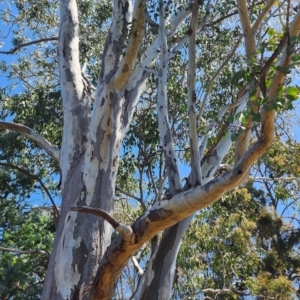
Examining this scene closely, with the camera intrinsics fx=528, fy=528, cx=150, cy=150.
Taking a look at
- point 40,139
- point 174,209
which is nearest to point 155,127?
point 40,139

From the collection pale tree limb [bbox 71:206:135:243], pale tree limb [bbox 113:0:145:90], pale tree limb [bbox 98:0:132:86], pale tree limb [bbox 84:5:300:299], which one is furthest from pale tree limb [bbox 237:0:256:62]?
pale tree limb [bbox 98:0:132:86]

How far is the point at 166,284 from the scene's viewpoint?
383 cm

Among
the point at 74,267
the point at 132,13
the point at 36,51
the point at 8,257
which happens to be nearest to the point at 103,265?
the point at 74,267

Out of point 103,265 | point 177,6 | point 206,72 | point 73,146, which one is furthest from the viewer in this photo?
point 206,72

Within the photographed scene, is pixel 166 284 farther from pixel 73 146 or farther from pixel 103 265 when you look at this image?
pixel 73 146

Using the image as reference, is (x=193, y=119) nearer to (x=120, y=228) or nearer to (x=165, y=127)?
(x=165, y=127)

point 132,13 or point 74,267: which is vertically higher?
point 132,13

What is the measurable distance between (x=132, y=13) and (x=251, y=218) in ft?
20.9

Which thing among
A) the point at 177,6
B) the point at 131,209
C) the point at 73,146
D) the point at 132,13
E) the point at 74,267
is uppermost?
the point at 131,209

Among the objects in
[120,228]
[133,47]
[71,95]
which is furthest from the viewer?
[71,95]

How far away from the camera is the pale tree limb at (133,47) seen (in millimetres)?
4555

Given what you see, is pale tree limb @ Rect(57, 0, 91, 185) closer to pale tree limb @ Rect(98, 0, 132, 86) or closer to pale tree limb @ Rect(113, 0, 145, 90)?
pale tree limb @ Rect(98, 0, 132, 86)

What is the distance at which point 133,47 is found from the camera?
4.63 m

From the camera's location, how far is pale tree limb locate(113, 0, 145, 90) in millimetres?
4555
